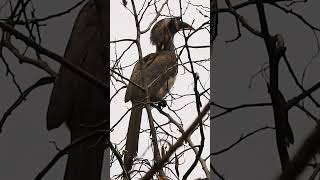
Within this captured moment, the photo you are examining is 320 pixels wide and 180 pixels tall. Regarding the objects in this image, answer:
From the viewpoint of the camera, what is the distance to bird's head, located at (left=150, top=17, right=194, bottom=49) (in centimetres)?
85

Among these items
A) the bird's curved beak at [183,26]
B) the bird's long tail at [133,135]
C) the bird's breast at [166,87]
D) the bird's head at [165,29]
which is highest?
the bird's head at [165,29]

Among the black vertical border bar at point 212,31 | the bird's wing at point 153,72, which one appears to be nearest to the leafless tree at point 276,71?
the black vertical border bar at point 212,31

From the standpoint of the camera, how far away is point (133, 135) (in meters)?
0.83

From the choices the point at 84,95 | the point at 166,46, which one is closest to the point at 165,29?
the point at 166,46

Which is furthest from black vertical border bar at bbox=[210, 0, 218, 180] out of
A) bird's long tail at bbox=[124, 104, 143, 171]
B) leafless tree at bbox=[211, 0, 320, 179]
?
bird's long tail at bbox=[124, 104, 143, 171]

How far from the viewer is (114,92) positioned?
34.2 inches

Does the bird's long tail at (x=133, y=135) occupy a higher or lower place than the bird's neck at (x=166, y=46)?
lower

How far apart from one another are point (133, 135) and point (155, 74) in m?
0.20

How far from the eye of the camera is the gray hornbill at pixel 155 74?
32.7 inches

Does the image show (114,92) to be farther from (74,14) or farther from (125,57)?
(74,14)

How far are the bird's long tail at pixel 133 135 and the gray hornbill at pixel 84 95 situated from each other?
0.05 meters

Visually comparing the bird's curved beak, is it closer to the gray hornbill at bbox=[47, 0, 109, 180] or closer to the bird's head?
the bird's head

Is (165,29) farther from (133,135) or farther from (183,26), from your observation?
(133,135)

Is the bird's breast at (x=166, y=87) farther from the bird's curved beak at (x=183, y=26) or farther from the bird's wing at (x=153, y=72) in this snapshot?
the bird's curved beak at (x=183, y=26)
